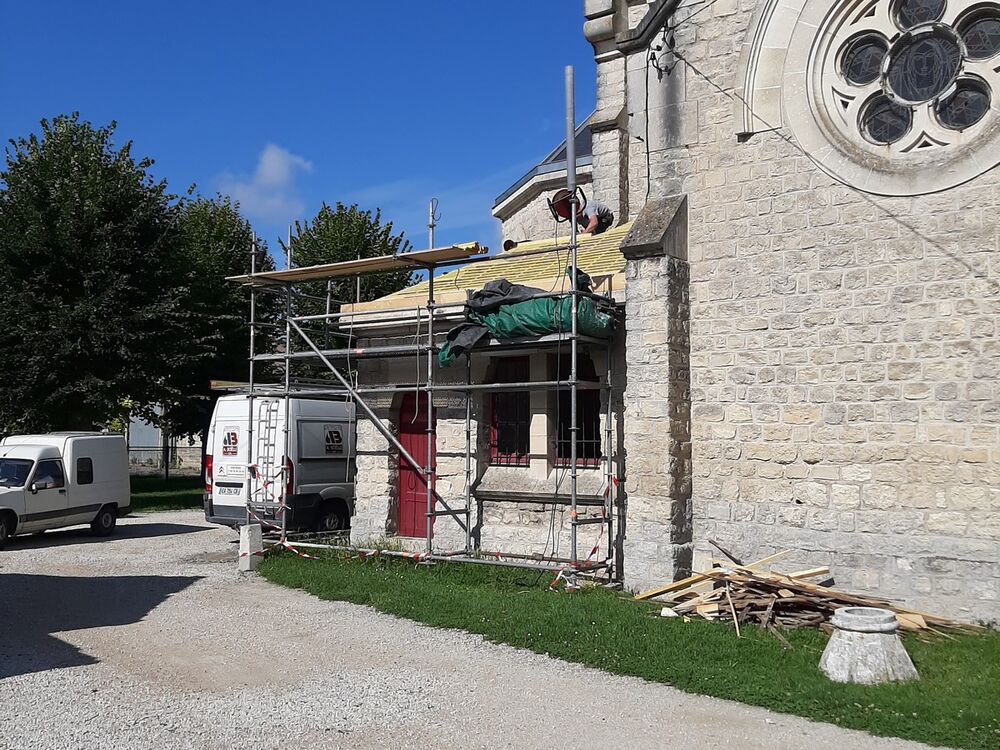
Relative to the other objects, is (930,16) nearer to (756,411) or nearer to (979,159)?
(979,159)

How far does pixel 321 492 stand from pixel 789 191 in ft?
30.3

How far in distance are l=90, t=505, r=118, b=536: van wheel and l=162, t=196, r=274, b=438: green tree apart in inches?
253

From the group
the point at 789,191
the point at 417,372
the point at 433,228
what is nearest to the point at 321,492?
the point at 417,372

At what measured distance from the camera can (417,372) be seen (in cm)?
1264

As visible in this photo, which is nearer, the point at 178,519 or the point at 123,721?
the point at 123,721

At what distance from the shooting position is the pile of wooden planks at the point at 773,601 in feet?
27.0

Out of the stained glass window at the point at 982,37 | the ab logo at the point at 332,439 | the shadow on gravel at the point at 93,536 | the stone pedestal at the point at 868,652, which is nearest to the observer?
the stone pedestal at the point at 868,652

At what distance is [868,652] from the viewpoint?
6680mm

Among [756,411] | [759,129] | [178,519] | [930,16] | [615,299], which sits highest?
[930,16]

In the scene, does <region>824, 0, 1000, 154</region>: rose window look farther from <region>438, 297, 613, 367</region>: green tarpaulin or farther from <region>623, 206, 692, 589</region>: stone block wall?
<region>438, 297, 613, 367</region>: green tarpaulin

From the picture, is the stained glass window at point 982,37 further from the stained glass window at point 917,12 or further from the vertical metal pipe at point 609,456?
the vertical metal pipe at point 609,456

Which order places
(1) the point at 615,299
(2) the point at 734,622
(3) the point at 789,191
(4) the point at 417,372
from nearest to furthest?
1. (2) the point at 734,622
2. (3) the point at 789,191
3. (1) the point at 615,299
4. (4) the point at 417,372

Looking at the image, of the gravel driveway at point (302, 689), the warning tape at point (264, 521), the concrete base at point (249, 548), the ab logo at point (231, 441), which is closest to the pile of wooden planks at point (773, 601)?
the gravel driveway at point (302, 689)

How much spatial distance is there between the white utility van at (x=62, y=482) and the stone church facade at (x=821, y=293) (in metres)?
11.2
